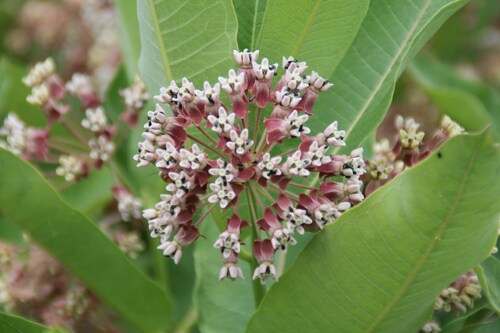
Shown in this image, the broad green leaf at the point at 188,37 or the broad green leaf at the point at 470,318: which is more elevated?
the broad green leaf at the point at 188,37

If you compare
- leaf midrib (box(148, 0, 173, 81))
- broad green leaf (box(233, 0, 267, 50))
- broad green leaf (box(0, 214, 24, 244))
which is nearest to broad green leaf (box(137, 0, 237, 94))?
leaf midrib (box(148, 0, 173, 81))

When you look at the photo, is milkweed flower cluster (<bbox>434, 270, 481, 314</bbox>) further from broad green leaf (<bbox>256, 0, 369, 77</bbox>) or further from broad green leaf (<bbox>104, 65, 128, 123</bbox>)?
broad green leaf (<bbox>104, 65, 128, 123</bbox>)

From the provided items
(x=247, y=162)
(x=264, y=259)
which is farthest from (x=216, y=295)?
(x=247, y=162)

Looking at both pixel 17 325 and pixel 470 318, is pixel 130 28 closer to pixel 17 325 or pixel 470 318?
pixel 17 325

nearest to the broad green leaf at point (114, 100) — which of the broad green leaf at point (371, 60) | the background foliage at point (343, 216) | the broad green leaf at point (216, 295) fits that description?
the background foliage at point (343, 216)

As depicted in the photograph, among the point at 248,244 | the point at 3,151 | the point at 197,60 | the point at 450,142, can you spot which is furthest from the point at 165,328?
the point at 450,142

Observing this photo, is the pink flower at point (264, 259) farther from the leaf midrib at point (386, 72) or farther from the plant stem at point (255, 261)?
the leaf midrib at point (386, 72)

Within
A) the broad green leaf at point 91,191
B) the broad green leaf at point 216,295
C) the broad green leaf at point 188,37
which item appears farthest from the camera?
the broad green leaf at point 91,191
